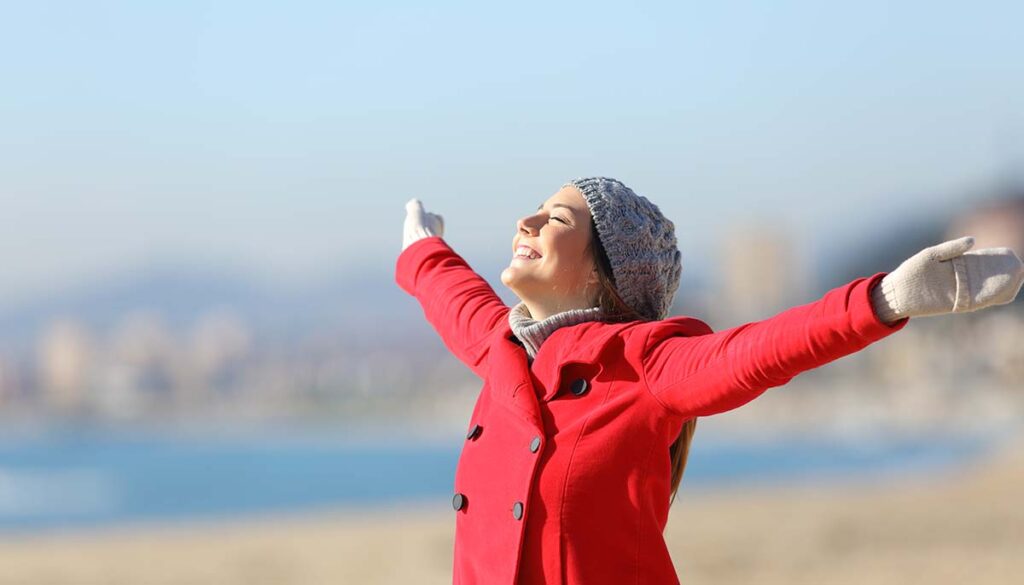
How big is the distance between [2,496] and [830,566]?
25.6 meters

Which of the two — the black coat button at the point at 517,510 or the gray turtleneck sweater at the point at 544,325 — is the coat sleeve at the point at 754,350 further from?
the black coat button at the point at 517,510

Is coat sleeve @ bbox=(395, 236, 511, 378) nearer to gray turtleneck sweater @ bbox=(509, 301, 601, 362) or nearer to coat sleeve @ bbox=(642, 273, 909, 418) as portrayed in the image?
gray turtleneck sweater @ bbox=(509, 301, 601, 362)

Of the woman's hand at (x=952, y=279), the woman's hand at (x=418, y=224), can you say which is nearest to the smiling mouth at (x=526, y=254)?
the woman's hand at (x=418, y=224)

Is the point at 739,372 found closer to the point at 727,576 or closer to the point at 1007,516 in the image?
the point at 727,576

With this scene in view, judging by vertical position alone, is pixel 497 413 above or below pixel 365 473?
below

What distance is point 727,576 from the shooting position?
9.06m

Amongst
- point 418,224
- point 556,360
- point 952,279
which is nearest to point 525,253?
point 556,360

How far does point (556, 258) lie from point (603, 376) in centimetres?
24

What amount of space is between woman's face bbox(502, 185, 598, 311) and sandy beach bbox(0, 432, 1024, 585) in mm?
6357

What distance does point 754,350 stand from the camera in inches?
79.5

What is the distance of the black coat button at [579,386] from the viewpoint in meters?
2.29

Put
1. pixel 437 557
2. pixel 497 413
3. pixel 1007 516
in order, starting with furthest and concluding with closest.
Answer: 1. pixel 1007 516
2. pixel 437 557
3. pixel 497 413

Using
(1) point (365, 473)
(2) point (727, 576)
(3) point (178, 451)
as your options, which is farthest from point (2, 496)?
(2) point (727, 576)

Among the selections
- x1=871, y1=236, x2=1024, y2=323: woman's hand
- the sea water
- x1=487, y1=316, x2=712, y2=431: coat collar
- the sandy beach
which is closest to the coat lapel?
x1=487, y1=316, x2=712, y2=431: coat collar
